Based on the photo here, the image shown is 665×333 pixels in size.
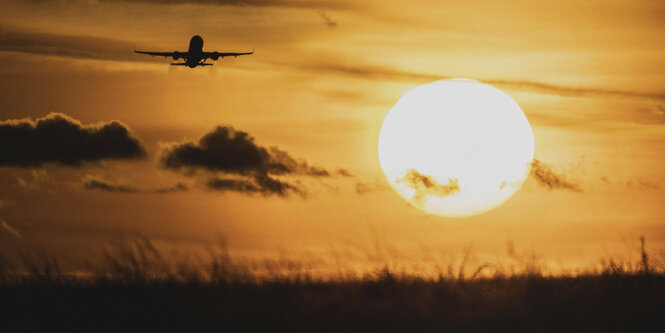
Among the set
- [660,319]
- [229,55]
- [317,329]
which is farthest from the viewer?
[229,55]

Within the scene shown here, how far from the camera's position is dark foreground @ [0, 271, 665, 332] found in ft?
70.6

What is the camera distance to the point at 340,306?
2317 centimetres

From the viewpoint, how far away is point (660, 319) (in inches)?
889

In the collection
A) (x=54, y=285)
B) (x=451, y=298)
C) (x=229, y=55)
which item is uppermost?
(x=229, y=55)

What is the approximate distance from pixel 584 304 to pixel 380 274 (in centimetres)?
574

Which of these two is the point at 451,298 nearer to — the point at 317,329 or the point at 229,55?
the point at 317,329

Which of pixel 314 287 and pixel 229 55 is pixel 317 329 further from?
pixel 229 55

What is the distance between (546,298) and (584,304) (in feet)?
3.57

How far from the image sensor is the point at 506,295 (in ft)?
81.6

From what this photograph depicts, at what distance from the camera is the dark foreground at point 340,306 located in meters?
Answer: 21.5

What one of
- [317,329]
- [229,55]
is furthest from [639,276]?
[229,55]

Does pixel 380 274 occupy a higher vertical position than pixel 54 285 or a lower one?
higher

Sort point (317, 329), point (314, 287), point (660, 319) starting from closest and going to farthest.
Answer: point (317, 329), point (660, 319), point (314, 287)

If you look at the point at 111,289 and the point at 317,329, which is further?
the point at 111,289
